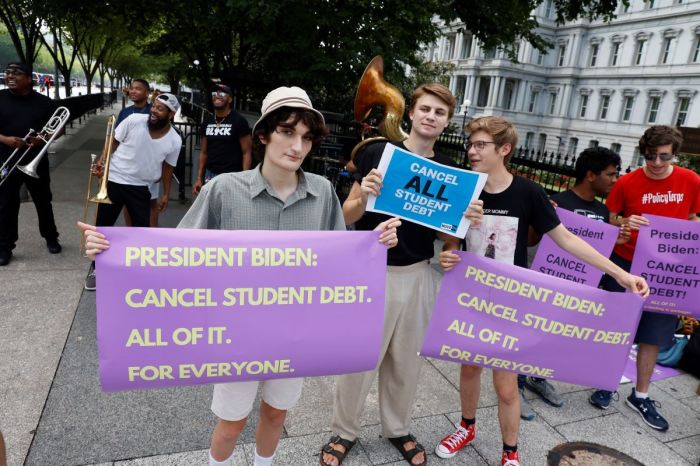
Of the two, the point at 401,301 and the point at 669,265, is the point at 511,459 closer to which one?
the point at 401,301

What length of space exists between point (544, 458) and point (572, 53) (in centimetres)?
6246

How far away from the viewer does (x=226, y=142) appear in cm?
598

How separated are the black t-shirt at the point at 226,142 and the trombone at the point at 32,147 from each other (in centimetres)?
162

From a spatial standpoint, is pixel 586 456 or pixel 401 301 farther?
pixel 586 456

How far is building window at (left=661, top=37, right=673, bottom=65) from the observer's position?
1802 inches

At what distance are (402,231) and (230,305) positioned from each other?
1.04 metres

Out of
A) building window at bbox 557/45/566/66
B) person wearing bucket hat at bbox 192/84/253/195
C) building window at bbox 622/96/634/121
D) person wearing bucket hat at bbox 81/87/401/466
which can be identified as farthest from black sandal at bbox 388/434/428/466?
building window at bbox 557/45/566/66

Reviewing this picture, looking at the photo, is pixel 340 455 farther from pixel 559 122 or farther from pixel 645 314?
pixel 559 122

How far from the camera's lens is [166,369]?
1991mm

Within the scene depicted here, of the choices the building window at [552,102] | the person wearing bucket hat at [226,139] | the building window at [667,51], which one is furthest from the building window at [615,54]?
the person wearing bucket hat at [226,139]

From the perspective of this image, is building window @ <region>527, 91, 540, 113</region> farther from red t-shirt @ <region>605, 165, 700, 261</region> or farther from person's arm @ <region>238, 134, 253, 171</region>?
red t-shirt @ <region>605, 165, 700, 261</region>

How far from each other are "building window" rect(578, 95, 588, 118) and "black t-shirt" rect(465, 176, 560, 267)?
60115 mm

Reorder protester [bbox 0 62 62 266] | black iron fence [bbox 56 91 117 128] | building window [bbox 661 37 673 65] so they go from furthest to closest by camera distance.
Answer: building window [bbox 661 37 673 65] < black iron fence [bbox 56 91 117 128] < protester [bbox 0 62 62 266]

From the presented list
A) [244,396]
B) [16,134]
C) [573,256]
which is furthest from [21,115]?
[573,256]
